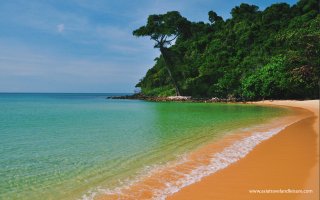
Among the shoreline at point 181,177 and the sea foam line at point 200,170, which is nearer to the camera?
the shoreline at point 181,177

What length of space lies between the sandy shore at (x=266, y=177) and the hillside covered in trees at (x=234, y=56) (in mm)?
25879

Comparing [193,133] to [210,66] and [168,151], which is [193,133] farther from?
[210,66]

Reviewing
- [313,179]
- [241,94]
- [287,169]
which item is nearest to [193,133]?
[287,169]

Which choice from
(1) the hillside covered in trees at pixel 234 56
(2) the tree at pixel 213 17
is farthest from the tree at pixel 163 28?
(2) the tree at pixel 213 17

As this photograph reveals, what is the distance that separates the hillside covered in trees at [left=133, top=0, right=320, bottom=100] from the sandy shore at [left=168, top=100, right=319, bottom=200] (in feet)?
84.9

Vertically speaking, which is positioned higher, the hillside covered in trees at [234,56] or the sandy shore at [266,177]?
the hillside covered in trees at [234,56]

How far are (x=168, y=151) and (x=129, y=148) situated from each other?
1400mm

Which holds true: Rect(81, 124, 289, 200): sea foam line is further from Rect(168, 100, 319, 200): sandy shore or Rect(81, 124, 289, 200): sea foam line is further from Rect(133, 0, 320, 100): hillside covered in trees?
Rect(133, 0, 320, 100): hillside covered in trees

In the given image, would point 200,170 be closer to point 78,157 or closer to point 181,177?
point 181,177

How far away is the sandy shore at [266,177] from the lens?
5.54 metres

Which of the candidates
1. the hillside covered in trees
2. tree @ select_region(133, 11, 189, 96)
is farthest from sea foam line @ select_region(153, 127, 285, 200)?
tree @ select_region(133, 11, 189, 96)

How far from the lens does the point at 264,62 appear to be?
51.0m

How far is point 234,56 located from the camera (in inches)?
2375

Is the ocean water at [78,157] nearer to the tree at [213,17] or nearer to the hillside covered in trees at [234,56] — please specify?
the hillside covered in trees at [234,56]
